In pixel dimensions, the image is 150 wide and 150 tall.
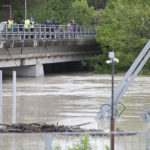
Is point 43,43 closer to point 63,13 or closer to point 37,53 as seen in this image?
point 37,53

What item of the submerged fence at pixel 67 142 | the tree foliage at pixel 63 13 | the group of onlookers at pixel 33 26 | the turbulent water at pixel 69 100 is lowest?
the submerged fence at pixel 67 142

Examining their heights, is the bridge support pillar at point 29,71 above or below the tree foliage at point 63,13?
below

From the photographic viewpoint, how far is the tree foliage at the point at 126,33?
45.2 metres

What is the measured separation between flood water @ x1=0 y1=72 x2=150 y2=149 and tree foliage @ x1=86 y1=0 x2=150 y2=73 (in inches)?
158

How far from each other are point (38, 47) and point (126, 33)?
686 centimetres

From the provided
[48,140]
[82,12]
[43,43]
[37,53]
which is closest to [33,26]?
[43,43]

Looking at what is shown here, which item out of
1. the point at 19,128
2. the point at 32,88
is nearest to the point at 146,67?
the point at 32,88

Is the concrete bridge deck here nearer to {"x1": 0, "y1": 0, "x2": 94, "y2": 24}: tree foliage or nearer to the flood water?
the flood water

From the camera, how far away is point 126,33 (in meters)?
46.1

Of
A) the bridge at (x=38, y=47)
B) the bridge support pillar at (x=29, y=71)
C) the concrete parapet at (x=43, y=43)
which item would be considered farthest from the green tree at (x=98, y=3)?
the bridge support pillar at (x=29, y=71)

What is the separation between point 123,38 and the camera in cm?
4556

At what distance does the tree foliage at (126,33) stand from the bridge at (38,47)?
6.05 ft

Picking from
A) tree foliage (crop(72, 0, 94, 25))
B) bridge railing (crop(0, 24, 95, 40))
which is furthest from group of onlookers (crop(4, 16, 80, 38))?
tree foliage (crop(72, 0, 94, 25))

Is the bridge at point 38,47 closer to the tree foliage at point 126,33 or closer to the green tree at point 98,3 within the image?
the tree foliage at point 126,33
